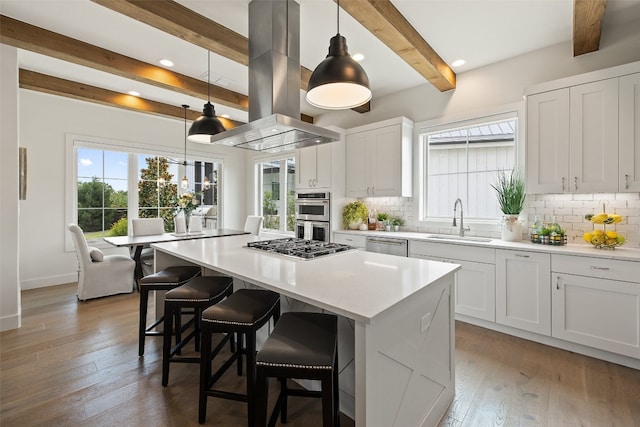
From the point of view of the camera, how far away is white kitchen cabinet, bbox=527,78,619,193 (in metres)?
A: 2.53

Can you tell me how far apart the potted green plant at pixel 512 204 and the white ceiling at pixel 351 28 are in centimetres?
139

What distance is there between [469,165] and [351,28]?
2.18 meters

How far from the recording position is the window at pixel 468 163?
3.44 meters

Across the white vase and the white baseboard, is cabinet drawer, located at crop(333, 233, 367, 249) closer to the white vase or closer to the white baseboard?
the white vase

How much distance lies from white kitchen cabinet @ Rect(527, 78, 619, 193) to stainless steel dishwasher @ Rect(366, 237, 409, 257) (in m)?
1.41

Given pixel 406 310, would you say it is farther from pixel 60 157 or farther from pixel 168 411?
pixel 60 157

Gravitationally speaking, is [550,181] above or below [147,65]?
below

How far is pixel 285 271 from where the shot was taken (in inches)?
66.0

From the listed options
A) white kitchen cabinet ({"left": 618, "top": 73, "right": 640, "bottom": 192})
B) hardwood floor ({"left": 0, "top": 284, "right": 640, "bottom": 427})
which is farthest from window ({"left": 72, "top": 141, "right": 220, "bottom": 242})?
white kitchen cabinet ({"left": 618, "top": 73, "right": 640, "bottom": 192})

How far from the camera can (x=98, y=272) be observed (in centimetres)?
385

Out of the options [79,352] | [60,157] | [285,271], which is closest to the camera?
[285,271]

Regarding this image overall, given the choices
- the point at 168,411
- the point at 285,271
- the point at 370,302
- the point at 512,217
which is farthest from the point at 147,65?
the point at 512,217

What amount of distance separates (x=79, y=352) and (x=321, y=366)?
2443 millimetres

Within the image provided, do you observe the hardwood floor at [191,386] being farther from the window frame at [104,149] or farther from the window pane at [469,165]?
the window frame at [104,149]
